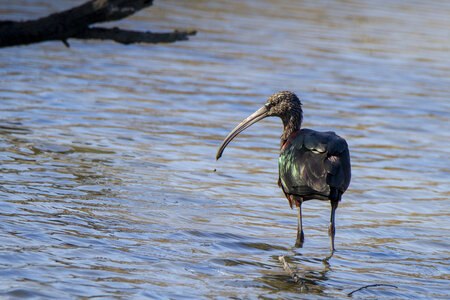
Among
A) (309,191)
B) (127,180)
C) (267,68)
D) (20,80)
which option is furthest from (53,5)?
(309,191)

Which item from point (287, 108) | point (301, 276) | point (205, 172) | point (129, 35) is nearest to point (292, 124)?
point (287, 108)

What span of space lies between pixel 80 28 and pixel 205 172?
2.19 m

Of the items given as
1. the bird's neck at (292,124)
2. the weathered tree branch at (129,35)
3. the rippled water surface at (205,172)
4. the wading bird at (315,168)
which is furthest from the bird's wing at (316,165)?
the weathered tree branch at (129,35)

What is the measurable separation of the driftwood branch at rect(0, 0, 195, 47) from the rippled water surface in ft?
3.98

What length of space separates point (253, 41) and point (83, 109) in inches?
349

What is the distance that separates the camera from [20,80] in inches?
543

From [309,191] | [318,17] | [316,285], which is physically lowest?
[316,285]

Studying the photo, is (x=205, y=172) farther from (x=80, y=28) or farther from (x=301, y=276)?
(x=301, y=276)

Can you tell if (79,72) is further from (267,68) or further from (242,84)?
(267,68)

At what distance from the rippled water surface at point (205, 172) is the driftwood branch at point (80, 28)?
1.21 meters

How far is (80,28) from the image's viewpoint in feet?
32.8

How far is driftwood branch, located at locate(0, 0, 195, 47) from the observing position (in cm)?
978

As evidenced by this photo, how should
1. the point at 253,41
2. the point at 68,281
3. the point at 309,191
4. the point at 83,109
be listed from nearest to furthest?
1. the point at 68,281
2. the point at 309,191
3. the point at 83,109
4. the point at 253,41

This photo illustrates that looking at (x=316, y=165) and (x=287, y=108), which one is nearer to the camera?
(x=316, y=165)
